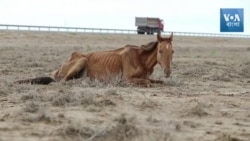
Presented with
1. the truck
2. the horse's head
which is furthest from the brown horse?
the truck

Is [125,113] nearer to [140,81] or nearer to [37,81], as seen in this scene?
[140,81]

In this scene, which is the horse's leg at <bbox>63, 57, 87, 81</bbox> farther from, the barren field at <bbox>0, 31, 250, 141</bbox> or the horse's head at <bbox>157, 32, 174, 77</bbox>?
the horse's head at <bbox>157, 32, 174, 77</bbox>

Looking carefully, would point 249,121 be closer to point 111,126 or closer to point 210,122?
point 210,122

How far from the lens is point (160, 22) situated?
69312 millimetres

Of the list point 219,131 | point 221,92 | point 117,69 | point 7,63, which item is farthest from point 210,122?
point 7,63

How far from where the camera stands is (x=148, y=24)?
67.0 metres

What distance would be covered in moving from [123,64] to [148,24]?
5467 centimetres

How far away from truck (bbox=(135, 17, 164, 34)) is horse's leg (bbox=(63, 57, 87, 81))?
52207mm

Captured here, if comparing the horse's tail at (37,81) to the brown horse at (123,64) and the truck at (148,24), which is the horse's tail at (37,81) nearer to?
the brown horse at (123,64)

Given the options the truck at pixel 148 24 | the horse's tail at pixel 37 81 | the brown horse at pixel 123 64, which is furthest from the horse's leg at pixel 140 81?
the truck at pixel 148 24

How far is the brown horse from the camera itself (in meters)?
12.1

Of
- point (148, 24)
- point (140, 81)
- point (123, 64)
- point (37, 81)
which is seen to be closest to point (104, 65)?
point (123, 64)

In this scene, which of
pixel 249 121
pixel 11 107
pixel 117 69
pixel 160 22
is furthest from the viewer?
pixel 160 22

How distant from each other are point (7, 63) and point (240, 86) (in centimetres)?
946
